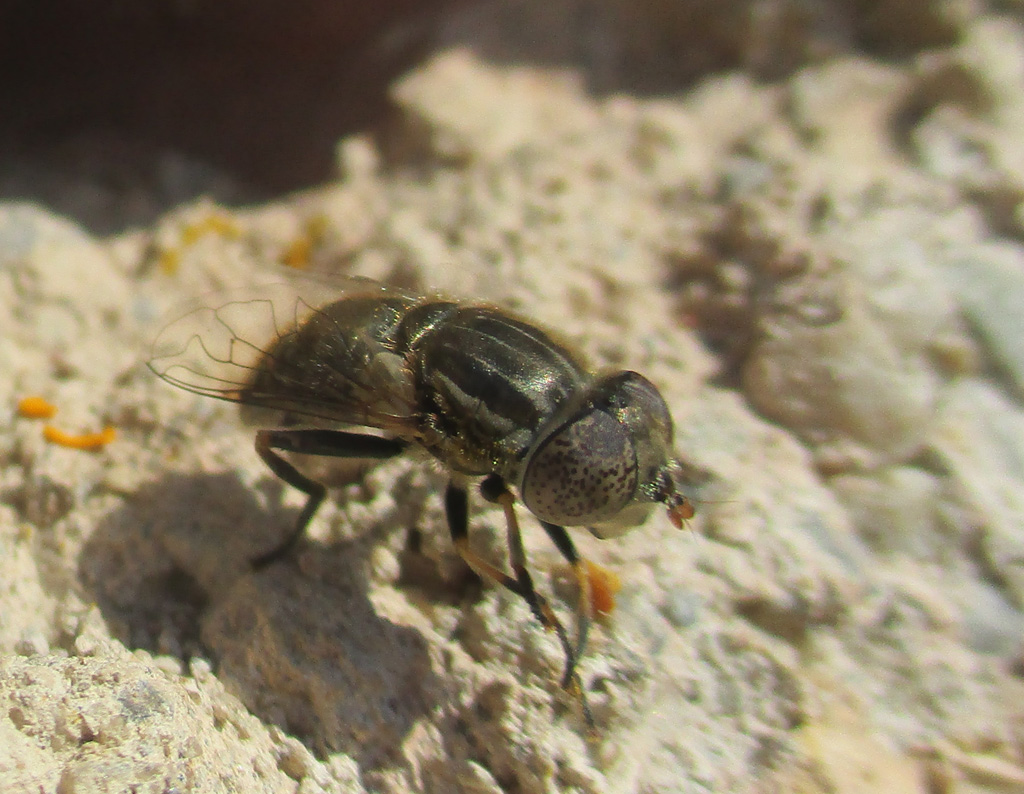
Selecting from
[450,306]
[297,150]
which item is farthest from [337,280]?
[297,150]

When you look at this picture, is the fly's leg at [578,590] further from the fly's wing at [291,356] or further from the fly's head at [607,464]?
the fly's wing at [291,356]

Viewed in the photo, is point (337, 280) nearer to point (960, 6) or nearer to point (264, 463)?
point (264, 463)

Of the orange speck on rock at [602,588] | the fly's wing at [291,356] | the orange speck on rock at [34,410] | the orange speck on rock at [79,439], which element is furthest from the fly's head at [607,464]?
the orange speck on rock at [34,410]

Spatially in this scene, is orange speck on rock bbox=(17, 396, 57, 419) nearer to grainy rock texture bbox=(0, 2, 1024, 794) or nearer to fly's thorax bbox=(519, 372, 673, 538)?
grainy rock texture bbox=(0, 2, 1024, 794)

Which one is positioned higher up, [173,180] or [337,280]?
[337,280]

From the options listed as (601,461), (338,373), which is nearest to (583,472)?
A: (601,461)

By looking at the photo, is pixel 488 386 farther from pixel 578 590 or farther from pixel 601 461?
pixel 578 590

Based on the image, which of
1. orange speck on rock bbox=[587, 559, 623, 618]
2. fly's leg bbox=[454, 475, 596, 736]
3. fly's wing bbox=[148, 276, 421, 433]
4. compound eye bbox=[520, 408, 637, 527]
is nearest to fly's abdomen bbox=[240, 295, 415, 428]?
fly's wing bbox=[148, 276, 421, 433]

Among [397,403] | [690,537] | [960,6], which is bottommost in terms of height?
[690,537]
